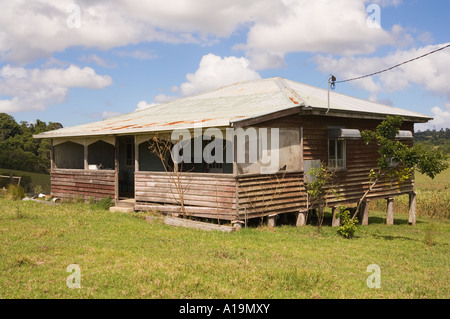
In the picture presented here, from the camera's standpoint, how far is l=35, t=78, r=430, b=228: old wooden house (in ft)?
40.5

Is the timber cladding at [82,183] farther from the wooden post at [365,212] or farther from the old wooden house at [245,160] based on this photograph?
the wooden post at [365,212]

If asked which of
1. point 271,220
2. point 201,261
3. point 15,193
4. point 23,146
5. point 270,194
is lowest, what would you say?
point 201,261

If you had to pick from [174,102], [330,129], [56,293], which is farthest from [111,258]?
[174,102]

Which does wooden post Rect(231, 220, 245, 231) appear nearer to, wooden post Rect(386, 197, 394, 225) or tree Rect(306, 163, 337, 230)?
tree Rect(306, 163, 337, 230)

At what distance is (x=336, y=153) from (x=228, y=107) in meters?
4.16

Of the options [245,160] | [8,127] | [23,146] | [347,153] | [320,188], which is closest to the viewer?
[245,160]

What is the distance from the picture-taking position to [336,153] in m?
15.4

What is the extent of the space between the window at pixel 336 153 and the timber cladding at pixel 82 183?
25.9ft

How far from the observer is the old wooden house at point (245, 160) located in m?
12.4

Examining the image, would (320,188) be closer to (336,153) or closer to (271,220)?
(336,153)

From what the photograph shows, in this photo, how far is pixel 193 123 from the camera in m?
12.4

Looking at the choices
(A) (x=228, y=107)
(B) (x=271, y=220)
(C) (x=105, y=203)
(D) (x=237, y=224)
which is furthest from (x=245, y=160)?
(C) (x=105, y=203)
